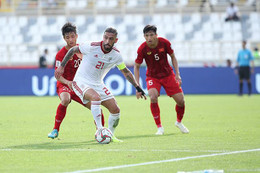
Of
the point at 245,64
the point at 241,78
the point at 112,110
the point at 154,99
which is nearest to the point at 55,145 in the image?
the point at 112,110

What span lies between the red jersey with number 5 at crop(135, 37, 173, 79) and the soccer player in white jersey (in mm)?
1766

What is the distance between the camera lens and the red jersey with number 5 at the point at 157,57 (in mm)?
11531

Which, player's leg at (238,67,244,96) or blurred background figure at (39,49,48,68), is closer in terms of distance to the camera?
player's leg at (238,67,244,96)

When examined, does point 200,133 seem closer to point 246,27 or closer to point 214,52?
point 214,52

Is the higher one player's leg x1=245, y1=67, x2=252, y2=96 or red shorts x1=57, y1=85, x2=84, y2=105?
red shorts x1=57, y1=85, x2=84, y2=105

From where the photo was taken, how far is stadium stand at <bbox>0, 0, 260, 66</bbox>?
115 feet

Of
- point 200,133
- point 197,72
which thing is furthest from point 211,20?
point 200,133

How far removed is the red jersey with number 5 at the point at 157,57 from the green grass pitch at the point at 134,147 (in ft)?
3.85

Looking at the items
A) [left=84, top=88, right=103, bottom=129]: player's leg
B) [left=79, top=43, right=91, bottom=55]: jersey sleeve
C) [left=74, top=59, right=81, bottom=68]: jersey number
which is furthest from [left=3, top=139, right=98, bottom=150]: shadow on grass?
[left=74, top=59, right=81, bottom=68]: jersey number

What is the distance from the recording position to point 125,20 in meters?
35.8

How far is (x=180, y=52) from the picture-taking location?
100 ft

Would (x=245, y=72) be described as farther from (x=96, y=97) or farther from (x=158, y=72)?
(x=96, y=97)

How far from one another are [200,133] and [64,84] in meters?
2.71

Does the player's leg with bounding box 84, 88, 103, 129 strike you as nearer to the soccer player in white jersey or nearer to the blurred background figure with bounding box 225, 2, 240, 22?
the soccer player in white jersey
